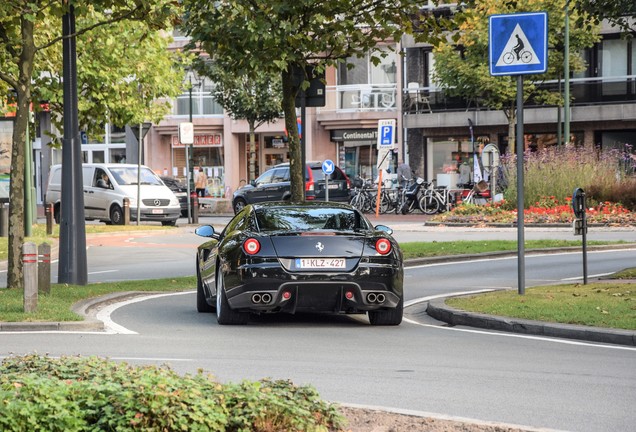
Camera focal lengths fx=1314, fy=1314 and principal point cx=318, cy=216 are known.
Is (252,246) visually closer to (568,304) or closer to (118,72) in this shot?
(568,304)

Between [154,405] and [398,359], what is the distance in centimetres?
479

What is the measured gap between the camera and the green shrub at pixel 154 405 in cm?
613

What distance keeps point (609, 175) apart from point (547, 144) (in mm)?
18405

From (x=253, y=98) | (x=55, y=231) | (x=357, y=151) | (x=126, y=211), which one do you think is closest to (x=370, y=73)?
(x=357, y=151)

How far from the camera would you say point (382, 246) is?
13109 mm

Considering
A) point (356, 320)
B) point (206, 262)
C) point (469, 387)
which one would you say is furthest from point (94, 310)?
point (469, 387)

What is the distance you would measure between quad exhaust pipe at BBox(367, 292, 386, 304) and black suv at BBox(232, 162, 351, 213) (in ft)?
98.1

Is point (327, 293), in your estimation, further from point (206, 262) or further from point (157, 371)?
point (157, 371)

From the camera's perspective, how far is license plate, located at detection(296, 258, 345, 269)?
12.8 m

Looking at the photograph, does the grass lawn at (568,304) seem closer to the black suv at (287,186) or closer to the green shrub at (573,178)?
the green shrub at (573,178)

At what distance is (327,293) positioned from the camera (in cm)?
1291

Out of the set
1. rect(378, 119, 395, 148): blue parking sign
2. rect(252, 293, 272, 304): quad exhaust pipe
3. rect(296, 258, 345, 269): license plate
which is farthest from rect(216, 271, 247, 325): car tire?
rect(378, 119, 395, 148): blue parking sign

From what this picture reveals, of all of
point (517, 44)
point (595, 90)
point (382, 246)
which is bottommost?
point (382, 246)

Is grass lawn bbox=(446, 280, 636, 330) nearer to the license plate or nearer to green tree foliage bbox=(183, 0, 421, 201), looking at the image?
the license plate
